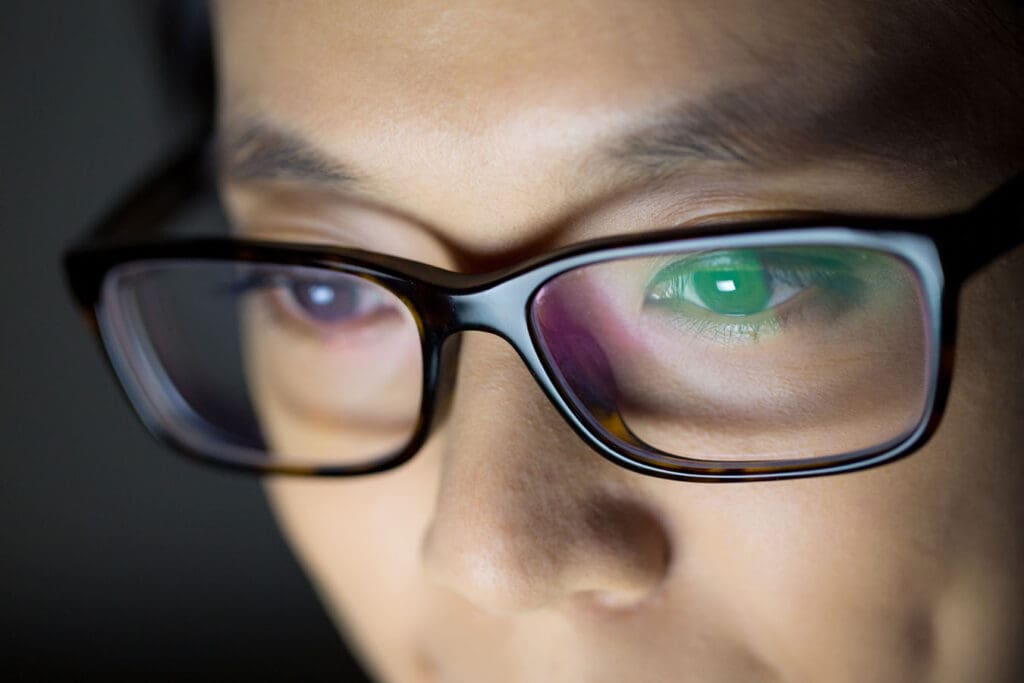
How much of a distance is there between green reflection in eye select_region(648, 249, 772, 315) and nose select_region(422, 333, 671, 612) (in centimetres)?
10

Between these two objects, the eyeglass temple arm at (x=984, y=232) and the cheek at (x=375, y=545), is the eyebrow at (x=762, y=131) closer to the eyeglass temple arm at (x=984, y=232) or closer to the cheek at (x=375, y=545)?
the eyeglass temple arm at (x=984, y=232)

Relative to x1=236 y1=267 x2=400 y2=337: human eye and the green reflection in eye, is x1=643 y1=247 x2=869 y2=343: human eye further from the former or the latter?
x1=236 y1=267 x2=400 y2=337: human eye

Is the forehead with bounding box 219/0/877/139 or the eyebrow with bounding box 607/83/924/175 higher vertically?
the forehead with bounding box 219/0/877/139

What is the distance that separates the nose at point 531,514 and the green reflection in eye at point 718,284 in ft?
0.33

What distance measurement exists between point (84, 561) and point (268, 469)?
0.72 metres

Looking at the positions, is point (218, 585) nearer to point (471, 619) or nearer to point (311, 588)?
point (311, 588)

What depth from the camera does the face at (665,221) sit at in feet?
1.70

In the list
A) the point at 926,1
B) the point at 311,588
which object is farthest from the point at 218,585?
the point at 926,1

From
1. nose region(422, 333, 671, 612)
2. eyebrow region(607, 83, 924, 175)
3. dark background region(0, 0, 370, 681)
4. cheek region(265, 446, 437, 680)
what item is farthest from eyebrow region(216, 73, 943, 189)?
dark background region(0, 0, 370, 681)

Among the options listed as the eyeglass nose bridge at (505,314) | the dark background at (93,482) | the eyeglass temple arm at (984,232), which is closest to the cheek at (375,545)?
the eyeglass nose bridge at (505,314)

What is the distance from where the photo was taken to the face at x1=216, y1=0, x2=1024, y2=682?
1.70 ft

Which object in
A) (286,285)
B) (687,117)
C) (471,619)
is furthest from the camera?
(286,285)

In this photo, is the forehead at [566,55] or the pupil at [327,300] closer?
the forehead at [566,55]

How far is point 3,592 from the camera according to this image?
1.30 meters
